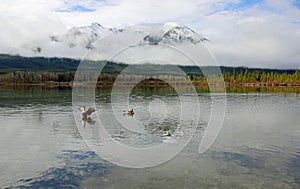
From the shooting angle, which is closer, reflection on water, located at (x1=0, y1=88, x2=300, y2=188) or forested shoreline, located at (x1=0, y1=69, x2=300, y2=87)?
reflection on water, located at (x1=0, y1=88, x2=300, y2=188)

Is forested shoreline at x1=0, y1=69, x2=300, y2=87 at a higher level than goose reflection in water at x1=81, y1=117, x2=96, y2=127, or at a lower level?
higher

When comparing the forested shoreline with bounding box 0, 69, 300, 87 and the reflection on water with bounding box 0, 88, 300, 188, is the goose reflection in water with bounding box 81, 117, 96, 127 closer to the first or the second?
the reflection on water with bounding box 0, 88, 300, 188

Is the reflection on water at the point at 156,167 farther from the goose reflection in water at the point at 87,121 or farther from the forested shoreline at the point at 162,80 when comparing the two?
the forested shoreline at the point at 162,80

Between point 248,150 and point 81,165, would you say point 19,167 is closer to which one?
point 81,165

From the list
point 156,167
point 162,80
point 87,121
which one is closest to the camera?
point 156,167

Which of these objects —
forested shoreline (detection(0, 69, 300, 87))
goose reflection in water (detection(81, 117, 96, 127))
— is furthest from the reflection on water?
forested shoreline (detection(0, 69, 300, 87))

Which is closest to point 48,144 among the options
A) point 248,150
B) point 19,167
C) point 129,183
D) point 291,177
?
point 19,167

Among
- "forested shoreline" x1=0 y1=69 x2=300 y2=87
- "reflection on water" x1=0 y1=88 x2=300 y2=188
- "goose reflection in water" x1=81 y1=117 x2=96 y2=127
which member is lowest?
"reflection on water" x1=0 y1=88 x2=300 y2=188

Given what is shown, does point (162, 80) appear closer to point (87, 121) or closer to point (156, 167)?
point (87, 121)

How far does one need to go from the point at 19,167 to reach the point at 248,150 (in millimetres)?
11810

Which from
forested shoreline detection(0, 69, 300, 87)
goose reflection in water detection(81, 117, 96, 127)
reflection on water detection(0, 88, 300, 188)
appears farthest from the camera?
forested shoreline detection(0, 69, 300, 87)

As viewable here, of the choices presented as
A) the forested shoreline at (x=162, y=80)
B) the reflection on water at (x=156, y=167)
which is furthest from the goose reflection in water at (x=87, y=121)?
the forested shoreline at (x=162, y=80)

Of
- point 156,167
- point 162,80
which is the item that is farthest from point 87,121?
point 162,80

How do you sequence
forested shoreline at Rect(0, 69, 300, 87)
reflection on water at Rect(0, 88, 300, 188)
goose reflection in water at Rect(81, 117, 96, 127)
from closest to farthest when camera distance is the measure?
reflection on water at Rect(0, 88, 300, 188), goose reflection in water at Rect(81, 117, 96, 127), forested shoreline at Rect(0, 69, 300, 87)
